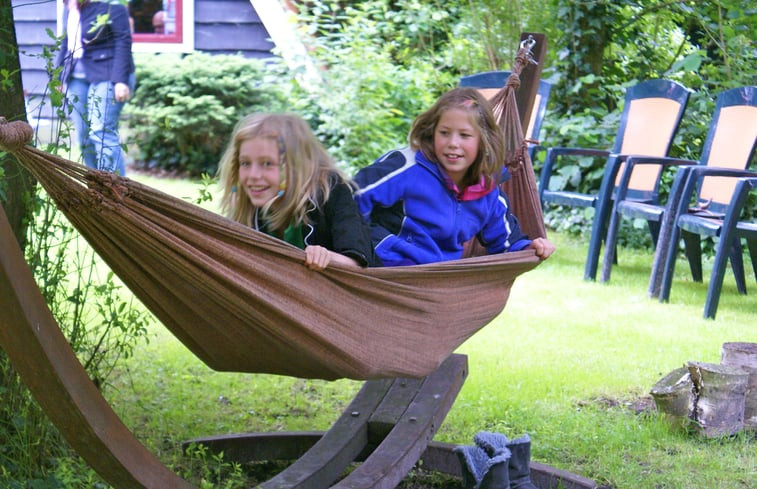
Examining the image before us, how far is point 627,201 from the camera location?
6.05 meters

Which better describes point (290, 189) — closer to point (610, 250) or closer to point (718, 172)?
point (718, 172)

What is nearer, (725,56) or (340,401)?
(340,401)

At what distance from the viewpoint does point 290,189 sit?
2.44m

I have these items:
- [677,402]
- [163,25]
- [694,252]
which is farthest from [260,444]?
[163,25]

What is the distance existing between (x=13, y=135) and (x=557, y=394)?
2.63 m

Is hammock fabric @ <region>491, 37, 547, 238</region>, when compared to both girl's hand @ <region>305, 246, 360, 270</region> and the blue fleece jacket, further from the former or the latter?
girl's hand @ <region>305, 246, 360, 270</region>

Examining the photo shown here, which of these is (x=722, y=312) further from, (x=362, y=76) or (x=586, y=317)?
(x=362, y=76)

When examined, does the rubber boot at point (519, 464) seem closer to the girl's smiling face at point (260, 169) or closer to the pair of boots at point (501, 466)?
the pair of boots at point (501, 466)

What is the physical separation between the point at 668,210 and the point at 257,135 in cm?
357

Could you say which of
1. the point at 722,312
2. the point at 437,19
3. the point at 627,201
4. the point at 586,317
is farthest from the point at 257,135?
the point at 437,19

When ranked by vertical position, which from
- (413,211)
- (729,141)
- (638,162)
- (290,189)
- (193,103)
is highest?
(290,189)

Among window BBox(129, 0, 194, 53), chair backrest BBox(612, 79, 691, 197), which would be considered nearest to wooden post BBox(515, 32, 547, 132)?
chair backrest BBox(612, 79, 691, 197)

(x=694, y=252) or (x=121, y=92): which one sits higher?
(x=121, y=92)

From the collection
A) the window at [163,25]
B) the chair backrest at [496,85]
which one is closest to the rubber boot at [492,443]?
the chair backrest at [496,85]
